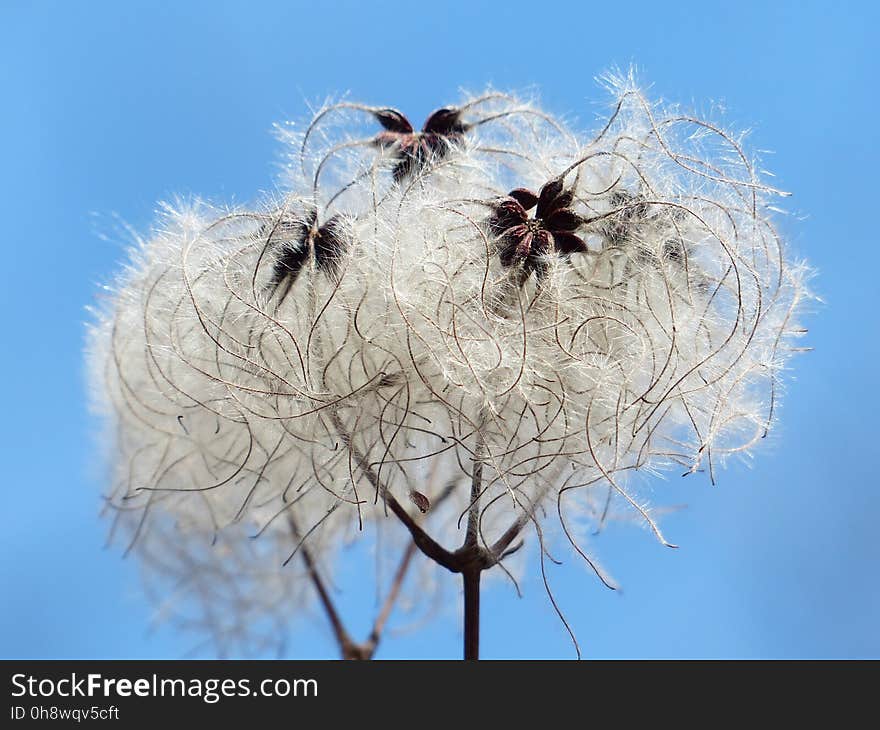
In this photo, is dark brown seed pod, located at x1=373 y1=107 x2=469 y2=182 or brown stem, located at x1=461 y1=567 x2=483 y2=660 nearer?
brown stem, located at x1=461 y1=567 x2=483 y2=660

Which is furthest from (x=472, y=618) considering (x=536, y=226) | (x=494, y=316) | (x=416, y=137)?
(x=416, y=137)

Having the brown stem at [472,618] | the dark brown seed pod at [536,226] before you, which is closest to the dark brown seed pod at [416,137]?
the dark brown seed pod at [536,226]

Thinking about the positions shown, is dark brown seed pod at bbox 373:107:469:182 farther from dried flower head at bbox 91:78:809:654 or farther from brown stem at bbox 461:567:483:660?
brown stem at bbox 461:567:483:660

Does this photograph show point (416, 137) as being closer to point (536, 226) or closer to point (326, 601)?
point (536, 226)

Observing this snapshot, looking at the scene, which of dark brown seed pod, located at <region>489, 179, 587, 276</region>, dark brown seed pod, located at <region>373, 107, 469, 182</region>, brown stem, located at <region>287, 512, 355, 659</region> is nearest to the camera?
dark brown seed pod, located at <region>489, 179, 587, 276</region>

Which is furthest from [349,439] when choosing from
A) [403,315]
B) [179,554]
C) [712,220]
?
[179,554]

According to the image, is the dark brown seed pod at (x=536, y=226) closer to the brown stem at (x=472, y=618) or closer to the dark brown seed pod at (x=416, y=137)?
the dark brown seed pod at (x=416, y=137)

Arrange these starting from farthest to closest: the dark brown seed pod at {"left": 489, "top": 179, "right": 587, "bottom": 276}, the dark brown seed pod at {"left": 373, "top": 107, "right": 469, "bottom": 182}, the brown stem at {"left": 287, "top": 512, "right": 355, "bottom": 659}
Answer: the brown stem at {"left": 287, "top": 512, "right": 355, "bottom": 659} → the dark brown seed pod at {"left": 373, "top": 107, "right": 469, "bottom": 182} → the dark brown seed pod at {"left": 489, "top": 179, "right": 587, "bottom": 276}

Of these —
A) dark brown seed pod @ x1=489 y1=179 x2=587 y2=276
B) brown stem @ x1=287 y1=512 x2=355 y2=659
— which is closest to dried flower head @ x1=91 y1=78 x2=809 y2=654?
dark brown seed pod @ x1=489 y1=179 x2=587 y2=276

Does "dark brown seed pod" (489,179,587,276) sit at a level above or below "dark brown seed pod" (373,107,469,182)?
below
